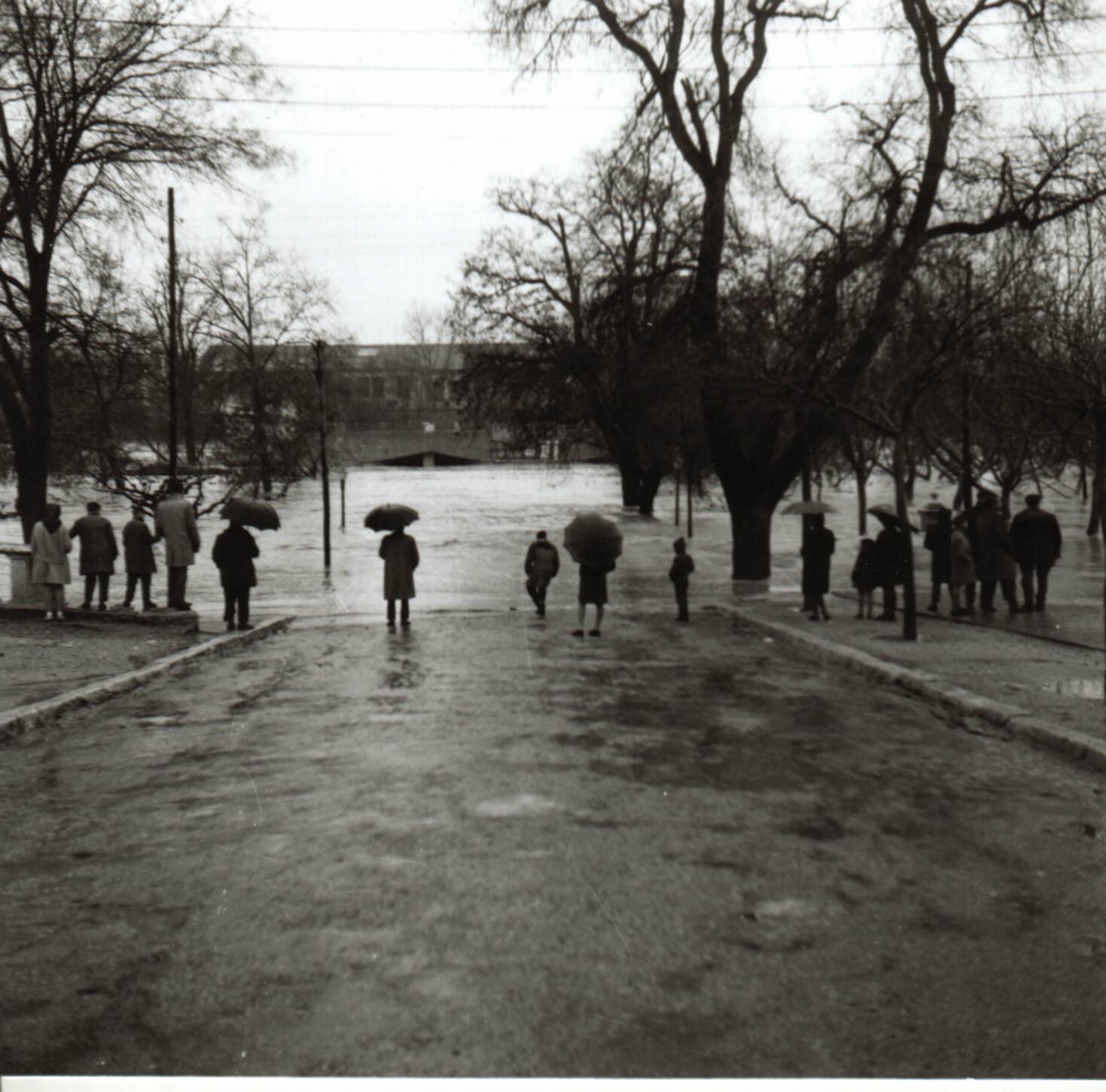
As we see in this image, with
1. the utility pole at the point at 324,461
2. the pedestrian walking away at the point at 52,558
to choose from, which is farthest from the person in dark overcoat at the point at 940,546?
the utility pole at the point at 324,461

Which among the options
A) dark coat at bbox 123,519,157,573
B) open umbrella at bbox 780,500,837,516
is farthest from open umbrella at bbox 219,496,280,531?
open umbrella at bbox 780,500,837,516

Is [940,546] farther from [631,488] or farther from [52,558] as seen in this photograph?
[631,488]

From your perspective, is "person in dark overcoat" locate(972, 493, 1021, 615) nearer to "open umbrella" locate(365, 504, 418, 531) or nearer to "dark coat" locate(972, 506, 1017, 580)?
"dark coat" locate(972, 506, 1017, 580)

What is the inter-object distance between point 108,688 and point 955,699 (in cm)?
702

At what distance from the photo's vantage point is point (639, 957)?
15.6 ft

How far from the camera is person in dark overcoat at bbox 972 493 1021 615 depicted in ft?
61.5

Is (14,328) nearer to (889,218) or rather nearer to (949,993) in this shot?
(889,218)

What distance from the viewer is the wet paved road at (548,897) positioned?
404 cm

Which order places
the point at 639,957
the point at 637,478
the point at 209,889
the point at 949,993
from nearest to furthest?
the point at 949,993, the point at 639,957, the point at 209,889, the point at 637,478

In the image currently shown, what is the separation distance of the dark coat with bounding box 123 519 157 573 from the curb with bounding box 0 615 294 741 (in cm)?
337

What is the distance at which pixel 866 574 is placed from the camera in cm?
1853

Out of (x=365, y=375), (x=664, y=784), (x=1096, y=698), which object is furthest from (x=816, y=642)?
(x=365, y=375)

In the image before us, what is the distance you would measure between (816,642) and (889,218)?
9419 millimetres

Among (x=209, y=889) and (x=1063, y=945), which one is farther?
(x=209, y=889)
